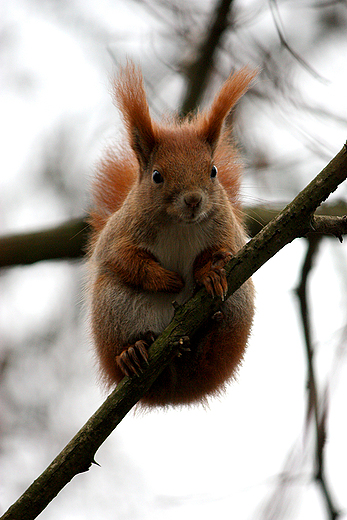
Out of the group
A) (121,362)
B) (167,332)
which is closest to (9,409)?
(121,362)

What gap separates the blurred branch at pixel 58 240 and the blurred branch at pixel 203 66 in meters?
0.86

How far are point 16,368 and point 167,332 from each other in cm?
290

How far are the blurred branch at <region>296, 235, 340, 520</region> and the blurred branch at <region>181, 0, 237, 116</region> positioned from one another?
119 cm

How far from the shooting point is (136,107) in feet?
9.16

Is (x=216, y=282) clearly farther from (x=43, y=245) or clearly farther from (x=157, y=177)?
(x=43, y=245)

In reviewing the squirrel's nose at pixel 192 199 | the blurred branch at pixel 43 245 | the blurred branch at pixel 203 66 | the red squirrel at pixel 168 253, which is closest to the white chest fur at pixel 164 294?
the red squirrel at pixel 168 253

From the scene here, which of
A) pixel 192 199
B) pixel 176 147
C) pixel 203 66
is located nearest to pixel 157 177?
pixel 176 147

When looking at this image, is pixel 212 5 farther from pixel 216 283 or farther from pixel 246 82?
pixel 216 283

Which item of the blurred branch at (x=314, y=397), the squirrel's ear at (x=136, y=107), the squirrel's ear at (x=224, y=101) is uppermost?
the squirrel's ear at (x=136, y=107)

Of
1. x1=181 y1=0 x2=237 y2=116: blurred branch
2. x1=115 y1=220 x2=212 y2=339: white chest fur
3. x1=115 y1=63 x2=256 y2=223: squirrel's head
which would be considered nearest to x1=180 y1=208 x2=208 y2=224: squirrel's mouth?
x1=115 y1=63 x2=256 y2=223: squirrel's head

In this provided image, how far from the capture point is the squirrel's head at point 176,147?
8.20 ft

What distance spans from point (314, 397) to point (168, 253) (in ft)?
3.46

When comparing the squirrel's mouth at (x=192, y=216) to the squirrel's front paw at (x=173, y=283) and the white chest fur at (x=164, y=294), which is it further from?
the squirrel's front paw at (x=173, y=283)

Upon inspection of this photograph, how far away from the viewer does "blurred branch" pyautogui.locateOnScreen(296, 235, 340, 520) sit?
2.62 metres
